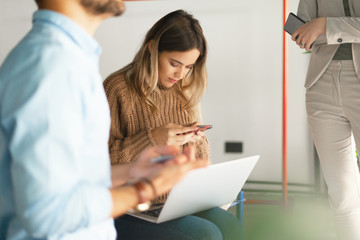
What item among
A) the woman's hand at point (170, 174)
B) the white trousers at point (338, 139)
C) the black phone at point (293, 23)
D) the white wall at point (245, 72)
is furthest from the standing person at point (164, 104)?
the white wall at point (245, 72)

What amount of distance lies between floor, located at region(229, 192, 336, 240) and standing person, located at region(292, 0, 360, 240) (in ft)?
2.30

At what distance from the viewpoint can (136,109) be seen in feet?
5.52

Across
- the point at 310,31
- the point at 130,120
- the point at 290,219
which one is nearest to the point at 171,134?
the point at 130,120

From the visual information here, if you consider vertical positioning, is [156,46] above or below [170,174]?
above

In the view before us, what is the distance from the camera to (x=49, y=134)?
60cm

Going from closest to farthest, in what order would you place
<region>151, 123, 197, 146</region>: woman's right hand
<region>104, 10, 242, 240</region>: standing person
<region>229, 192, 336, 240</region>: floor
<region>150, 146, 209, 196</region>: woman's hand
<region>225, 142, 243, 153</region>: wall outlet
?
<region>150, 146, 209, 196</region>: woman's hand, <region>104, 10, 242, 240</region>: standing person, <region>151, 123, 197, 146</region>: woman's right hand, <region>229, 192, 336, 240</region>: floor, <region>225, 142, 243, 153</region>: wall outlet

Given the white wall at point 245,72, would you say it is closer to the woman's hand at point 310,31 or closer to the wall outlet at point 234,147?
the wall outlet at point 234,147

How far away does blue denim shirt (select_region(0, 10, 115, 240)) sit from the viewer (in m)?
0.60

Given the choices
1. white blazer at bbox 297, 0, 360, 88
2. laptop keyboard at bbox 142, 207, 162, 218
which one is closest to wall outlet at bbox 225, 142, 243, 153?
white blazer at bbox 297, 0, 360, 88

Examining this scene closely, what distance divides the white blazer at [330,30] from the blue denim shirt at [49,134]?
3.71 ft

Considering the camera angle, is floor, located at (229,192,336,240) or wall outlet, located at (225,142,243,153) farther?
wall outlet, located at (225,142,243,153)

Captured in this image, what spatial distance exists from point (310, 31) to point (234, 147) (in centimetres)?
173

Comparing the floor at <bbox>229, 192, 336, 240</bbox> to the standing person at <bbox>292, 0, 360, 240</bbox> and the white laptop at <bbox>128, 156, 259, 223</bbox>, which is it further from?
the white laptop at <bbox>128, 156, 259, 223</bbox>

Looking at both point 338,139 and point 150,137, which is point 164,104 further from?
point 338,139
